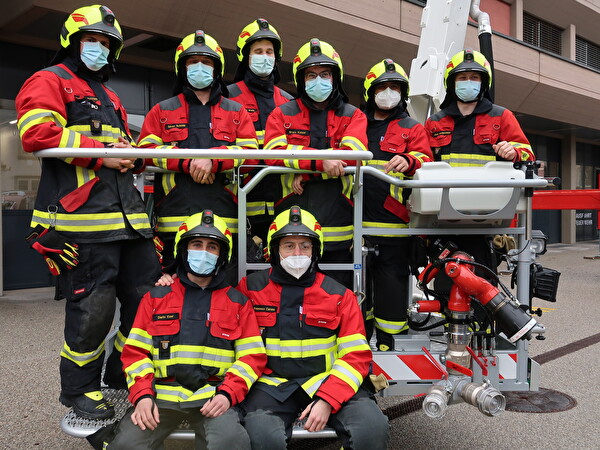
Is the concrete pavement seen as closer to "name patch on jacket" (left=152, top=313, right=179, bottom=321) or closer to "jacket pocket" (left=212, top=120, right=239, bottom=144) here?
"name patch on jacket" (left=152, top=313, right=179, bottom=321)

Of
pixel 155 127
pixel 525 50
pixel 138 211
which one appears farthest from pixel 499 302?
pixel 525 50

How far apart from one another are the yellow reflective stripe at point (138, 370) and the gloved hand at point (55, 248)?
0.62 meters

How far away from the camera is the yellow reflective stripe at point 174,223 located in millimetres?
3311

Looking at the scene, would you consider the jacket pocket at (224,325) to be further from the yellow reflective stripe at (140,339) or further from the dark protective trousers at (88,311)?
the dark protective trousers at (88,311)

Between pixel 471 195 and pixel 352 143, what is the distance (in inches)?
29.6

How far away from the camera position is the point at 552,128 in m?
17.6

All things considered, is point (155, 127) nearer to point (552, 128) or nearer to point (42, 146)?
point (42, 146)

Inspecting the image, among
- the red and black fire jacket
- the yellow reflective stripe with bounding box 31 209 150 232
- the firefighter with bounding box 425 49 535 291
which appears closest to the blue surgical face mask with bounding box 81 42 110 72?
the yellow reflective stripe with bounding box 31 209 150 232

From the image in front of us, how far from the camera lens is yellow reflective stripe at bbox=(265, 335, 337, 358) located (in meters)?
2.83

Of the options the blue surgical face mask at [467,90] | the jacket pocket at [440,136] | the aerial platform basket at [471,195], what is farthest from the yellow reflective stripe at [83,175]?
the blue surgical face mask at [467,90]

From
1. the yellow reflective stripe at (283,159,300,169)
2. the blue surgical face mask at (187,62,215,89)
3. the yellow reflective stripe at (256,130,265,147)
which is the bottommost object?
the yellow reflective stripe at (283,159,300,169)

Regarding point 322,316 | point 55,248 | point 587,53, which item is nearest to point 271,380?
point 322,316

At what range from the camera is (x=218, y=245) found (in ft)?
9.50

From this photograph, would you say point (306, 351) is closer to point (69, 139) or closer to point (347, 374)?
point (347, 374)
